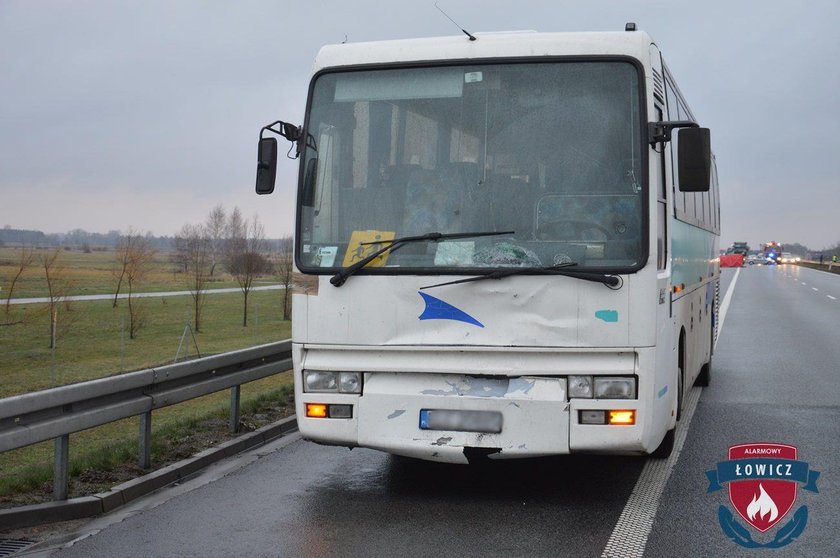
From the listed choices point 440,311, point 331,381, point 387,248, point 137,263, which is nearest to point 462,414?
point 440,311

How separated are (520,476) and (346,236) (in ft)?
7.80

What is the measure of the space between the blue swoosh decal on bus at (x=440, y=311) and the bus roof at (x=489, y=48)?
5.55 feet

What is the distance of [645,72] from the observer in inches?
252

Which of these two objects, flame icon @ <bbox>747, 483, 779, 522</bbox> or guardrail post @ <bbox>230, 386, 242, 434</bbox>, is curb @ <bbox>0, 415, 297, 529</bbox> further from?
flame icon @ <bbox>747, 483, 779, 522</bbox>

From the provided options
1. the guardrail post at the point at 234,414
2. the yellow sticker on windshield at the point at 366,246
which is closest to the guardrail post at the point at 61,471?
the yellow sticker on windshield at the point at 366,246

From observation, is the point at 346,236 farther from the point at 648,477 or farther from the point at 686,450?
the point at 686,450

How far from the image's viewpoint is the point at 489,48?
664 centimetres

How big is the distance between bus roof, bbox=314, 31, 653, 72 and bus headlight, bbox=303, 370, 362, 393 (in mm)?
2143

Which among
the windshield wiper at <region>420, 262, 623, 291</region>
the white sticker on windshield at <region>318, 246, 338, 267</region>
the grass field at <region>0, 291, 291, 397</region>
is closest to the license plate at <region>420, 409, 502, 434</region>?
the windshield wiper at <region>420, 262, 623, 291</region>

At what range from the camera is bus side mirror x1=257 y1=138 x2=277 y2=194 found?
707cm

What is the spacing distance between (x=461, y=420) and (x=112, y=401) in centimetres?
257

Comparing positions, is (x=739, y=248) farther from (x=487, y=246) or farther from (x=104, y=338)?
(x=487, y=246)

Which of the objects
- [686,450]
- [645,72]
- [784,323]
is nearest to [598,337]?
[645,72]

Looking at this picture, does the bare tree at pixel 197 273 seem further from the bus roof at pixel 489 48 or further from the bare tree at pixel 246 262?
the bus roof at pixel 489 48
